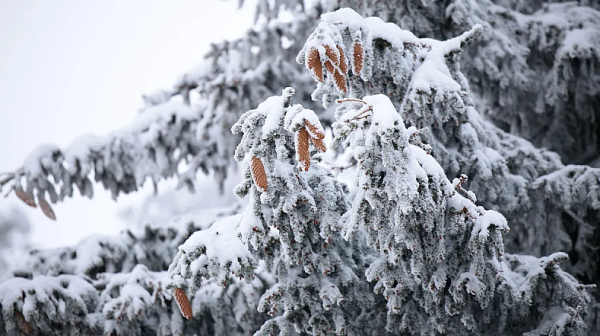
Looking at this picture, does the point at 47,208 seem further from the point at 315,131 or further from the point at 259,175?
the point at 315,131

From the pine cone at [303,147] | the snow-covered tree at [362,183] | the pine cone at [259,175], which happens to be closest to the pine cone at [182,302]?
the snow-covered tree at [362,183]

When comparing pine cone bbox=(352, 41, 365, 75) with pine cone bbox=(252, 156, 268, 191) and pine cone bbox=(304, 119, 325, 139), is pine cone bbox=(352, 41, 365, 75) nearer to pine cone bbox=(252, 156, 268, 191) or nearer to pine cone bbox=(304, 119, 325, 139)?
pine cone bbox=(304, 119, 325, 139)

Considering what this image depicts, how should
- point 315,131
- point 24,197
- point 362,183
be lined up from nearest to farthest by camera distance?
point 315,131 < point 362,183 < point 24,197

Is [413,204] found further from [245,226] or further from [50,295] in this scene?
[50,295]

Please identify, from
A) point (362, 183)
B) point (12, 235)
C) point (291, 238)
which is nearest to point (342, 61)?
point (362, 183)

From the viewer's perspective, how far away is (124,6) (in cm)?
19512

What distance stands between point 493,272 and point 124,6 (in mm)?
207085

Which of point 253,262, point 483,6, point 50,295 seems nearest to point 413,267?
point 253,262

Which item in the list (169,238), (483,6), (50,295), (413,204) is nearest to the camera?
(413,204)

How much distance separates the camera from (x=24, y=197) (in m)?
5.30

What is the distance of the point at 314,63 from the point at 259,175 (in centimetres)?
60

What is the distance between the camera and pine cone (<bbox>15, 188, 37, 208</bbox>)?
527 cm

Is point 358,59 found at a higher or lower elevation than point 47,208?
higher

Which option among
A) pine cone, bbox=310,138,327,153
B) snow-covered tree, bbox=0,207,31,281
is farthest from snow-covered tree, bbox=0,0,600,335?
snow-covered tree, bbox=0,207,31,281
